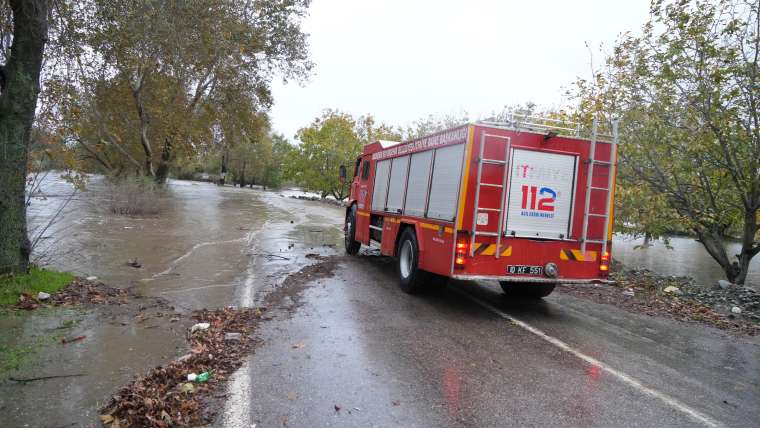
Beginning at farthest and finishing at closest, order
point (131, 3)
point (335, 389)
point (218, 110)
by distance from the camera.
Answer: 1. point (218, 110)
2. point (131, 3)
3. point (335, 389)

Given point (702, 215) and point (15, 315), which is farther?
point (702, 215)

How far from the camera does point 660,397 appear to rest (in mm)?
4344

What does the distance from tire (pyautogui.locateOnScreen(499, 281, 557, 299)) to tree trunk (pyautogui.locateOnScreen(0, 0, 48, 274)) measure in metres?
7.48

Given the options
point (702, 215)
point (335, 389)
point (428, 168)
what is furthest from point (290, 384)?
point (702, 215)

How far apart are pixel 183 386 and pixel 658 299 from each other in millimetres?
8414

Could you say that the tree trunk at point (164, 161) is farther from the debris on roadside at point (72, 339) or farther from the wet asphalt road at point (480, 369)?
the debris on roadside at point (72, 339)

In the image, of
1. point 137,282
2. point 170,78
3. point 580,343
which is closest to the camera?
point 580,343

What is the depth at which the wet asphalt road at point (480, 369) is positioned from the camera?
150 inches

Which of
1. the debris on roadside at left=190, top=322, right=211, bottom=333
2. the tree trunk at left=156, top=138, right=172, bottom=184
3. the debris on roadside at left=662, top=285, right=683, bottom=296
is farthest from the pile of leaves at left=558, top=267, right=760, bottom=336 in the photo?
the tree trunk at left=156, top=138, right=172, bottom=184

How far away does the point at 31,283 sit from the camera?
21.0 feet

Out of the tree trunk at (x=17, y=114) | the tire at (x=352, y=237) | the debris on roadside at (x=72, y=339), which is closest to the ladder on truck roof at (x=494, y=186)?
the debris on roadside at (x=72, y=339)

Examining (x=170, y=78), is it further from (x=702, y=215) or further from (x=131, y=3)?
(x=702, y=215)

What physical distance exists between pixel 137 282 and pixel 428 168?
5054mm

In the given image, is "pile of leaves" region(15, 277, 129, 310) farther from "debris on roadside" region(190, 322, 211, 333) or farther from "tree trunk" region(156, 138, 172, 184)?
"tree trunk" region(156, 138, 172, 184)
